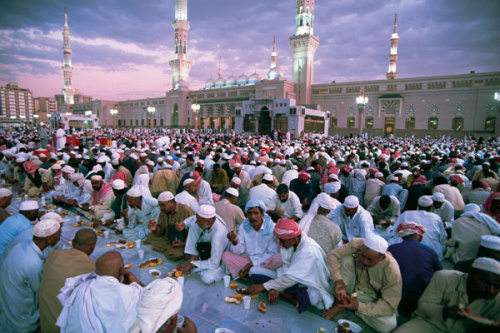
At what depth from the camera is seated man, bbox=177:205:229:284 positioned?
9.77ft

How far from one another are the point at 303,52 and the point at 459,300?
119 ft

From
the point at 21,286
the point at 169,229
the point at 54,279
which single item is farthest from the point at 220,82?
the point at 54,279

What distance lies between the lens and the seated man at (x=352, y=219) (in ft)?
10.9

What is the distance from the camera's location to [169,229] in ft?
11.6

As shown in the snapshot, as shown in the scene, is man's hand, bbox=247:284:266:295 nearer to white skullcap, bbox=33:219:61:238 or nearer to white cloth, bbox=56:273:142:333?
white cloth, bbox=56:273:142:333

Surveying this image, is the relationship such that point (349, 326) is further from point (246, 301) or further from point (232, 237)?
point (232, 237)

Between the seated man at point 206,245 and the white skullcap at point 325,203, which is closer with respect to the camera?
the seated man at point 206,245

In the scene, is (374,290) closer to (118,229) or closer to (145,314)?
(145,314)

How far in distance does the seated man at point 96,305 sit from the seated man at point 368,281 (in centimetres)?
167

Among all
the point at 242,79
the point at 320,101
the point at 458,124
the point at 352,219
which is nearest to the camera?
the point at 352,219

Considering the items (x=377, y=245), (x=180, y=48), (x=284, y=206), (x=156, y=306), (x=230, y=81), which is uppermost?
(x=180, y=48)

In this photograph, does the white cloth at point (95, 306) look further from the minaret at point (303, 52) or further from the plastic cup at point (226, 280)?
the minaret at point (303, 52)

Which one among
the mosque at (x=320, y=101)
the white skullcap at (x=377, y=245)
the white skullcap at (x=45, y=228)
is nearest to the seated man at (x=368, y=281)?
the white skullcap at (x=377, y=245)

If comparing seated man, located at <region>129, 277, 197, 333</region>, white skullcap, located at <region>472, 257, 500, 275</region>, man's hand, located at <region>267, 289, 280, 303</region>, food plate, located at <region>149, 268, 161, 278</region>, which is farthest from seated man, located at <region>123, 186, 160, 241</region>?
white skullcap, located at <region>472, 257, 500, 275</region>
